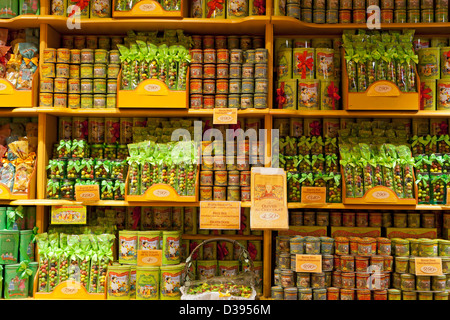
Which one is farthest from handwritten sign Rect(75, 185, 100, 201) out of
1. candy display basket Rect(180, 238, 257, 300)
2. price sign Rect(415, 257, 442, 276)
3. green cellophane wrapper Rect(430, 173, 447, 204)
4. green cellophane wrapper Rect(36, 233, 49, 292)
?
green cellophane wrapper Rect(430, 173, 447, 204)

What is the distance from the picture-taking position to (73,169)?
2.88m

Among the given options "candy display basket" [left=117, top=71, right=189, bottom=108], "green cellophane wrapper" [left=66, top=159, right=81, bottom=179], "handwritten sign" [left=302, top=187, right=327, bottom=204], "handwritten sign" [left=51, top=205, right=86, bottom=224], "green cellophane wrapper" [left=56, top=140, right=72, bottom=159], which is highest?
"candy display basket" [left=117, top=71, right=189, bottom=108]

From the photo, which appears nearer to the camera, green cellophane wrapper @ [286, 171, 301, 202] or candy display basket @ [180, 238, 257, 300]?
candy display basket @ [180, 238, 257, 300]

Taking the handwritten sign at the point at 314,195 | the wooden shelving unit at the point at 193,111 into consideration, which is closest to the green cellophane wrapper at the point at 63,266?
the wooden shelving unit at the point at 193,111

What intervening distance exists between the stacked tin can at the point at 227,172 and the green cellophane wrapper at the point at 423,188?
100 cm

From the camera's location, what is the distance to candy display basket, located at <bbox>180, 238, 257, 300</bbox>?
2.54 m

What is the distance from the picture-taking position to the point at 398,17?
115 inches

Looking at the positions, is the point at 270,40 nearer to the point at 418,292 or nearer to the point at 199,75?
the point at 199,75

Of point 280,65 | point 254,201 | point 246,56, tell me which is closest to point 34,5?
point 246,56

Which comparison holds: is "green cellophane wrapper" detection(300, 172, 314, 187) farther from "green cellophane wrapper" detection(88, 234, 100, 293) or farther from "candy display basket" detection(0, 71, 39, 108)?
"candy display basket" detection(0, 71, 39, 108)

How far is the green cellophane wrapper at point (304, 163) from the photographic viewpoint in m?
2.88

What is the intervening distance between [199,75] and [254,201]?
862mm

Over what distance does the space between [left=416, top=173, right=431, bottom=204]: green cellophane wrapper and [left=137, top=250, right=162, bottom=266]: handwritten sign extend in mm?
1648

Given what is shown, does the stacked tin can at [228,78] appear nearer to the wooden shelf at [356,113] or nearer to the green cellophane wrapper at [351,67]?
the wooden shelf at [356,113]
